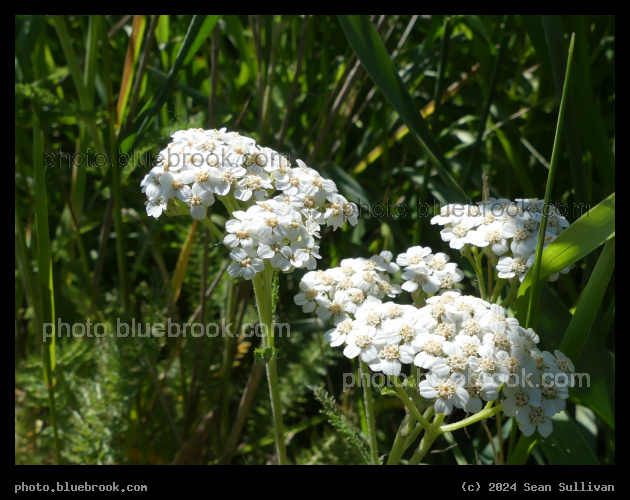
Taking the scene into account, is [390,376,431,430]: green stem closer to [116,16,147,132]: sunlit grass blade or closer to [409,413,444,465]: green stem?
[409,413,444,465]: green stem

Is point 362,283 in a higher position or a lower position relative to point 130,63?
lower

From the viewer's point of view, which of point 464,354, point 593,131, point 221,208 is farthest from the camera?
point 221,208

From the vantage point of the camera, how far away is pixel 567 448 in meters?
1.00

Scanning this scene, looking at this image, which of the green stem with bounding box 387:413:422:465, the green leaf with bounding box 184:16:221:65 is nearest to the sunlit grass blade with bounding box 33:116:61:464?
the green leaf with bounding box 184:16:221:65

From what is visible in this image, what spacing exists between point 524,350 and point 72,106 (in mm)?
1189

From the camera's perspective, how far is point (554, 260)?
97 centimetres

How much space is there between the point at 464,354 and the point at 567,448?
302 millimetres

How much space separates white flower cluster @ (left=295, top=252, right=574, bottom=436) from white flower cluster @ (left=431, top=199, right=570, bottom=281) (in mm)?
107

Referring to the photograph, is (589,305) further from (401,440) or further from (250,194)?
(250,194)

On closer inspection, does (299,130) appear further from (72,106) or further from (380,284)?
(380,284)

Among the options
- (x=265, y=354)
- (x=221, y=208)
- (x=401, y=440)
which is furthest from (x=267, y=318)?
(x=221, y=208)

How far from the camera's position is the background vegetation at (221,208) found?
134 cm

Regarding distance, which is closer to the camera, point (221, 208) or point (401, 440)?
point (401, 440)
